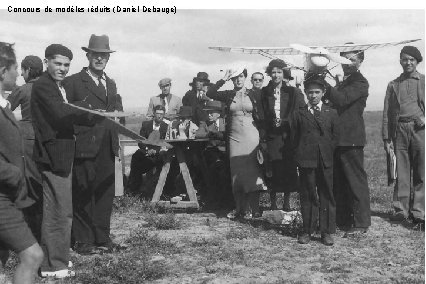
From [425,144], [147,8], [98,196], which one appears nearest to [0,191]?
[98,196]

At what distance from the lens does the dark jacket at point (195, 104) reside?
9.12 m

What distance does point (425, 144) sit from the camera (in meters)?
6.82

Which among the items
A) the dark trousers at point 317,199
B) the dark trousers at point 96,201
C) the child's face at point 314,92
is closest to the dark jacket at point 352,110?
the child's face at point 314,92

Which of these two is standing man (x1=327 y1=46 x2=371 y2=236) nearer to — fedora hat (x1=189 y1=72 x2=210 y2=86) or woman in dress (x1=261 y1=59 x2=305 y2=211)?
woman in dress (x1=261 y1=59 x2=305 y2=211)

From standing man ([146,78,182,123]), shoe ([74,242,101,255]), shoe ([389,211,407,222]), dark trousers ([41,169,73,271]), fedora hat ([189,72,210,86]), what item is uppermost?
fedora hat ([189,72,210,86])

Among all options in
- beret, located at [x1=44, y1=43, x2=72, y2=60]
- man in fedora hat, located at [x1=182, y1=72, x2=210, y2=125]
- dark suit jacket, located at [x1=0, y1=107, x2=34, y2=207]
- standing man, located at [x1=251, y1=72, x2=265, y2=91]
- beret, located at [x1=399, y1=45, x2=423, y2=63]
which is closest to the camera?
dark suit jacket, located at [x1=0, y1=107, x2=34, y2=207]

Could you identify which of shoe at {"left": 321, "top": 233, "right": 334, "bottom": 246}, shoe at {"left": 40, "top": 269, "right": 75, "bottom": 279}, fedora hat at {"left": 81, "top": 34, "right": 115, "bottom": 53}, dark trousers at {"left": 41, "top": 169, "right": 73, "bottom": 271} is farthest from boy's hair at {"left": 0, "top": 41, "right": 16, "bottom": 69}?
shoe at {"left": 321, "top": 233, "right": 334, "bottom": 246}

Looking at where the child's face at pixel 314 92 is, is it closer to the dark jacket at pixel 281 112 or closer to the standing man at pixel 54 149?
the dark jacket at pixel 281 112

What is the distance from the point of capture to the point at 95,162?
572cm

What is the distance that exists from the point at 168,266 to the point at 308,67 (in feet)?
9.31

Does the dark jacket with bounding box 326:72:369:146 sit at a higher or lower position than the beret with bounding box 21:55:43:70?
lower

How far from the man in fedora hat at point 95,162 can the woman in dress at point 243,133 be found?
80.5 inches

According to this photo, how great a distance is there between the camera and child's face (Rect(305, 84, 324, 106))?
236 inches

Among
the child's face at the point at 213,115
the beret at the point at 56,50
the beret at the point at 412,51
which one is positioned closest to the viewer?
the beret at the point at 56,50
